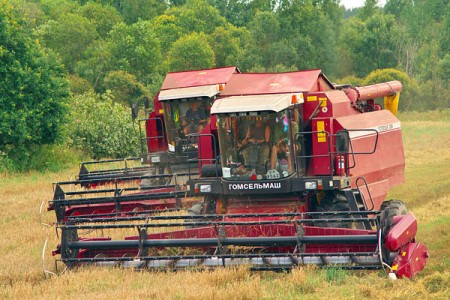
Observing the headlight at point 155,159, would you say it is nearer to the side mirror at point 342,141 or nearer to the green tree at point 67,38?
the side mirror at point 342,141

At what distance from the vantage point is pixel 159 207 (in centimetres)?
1459

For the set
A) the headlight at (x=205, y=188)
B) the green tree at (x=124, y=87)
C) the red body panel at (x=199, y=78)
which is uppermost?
the red body panel at (x=199, y=78)

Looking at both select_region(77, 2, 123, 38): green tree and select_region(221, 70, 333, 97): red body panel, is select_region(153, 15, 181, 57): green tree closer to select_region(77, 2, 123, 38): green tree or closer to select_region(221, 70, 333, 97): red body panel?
A: select_region(77, 2, 123, 38): green tree

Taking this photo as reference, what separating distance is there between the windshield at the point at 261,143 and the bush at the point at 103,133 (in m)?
19.8

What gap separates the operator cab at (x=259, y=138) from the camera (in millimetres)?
11359

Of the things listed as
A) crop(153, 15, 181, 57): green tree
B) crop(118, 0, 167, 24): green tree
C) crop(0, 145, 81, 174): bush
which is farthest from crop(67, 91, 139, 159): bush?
crop(118, 0, 167, 24): green tree

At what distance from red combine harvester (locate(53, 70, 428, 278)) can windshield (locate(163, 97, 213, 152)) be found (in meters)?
3.22

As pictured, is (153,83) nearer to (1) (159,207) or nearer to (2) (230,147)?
(1) (159,207)

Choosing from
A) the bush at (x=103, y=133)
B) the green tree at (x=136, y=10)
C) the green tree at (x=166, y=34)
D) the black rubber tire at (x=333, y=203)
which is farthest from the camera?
the green tree at (x=136, y=10)

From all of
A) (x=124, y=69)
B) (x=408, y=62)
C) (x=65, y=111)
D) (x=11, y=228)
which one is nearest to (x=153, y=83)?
(x=124, y=69)

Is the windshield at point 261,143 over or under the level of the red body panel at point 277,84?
under

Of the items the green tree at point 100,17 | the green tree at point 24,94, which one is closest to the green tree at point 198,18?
the green tree at point 100,17

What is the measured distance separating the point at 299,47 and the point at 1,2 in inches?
1199

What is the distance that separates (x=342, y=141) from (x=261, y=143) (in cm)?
110
